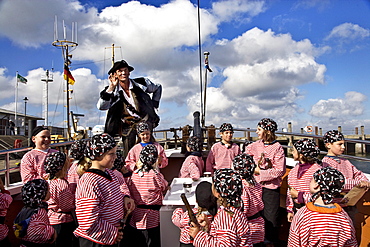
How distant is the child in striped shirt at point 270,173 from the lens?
3531 mm

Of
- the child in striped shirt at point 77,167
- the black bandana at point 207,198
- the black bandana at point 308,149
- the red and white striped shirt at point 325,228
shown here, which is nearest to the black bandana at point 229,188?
the black bandana at point 207,198

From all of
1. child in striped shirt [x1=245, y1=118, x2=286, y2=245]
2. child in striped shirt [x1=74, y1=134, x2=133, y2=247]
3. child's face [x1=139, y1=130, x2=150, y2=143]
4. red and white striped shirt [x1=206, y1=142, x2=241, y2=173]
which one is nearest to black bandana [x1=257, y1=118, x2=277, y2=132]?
child in striped shirt [x1=245, y1=118, x2=286, y2=245]

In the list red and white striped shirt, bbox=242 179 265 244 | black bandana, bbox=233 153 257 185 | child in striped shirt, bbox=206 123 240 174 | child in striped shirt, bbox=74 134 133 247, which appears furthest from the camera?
child in striped shirt, bbox=206 123 240 174

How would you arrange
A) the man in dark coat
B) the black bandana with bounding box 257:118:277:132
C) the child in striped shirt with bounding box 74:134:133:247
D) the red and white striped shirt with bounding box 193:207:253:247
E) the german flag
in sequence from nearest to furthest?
the red and white striped shirt with bounding box 193:207:253:247
the child in striped shirt with bounding box 74:134:133:247
the black bandana with bounding box 257:118:277:132
the man in dark coat
the german flag

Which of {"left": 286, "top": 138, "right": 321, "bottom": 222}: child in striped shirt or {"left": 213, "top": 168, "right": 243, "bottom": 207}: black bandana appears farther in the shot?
{"left": 286, "top": 138, "right": 321, "bottom": 222}: child in striped shirt

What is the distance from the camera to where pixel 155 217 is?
10.8 feet

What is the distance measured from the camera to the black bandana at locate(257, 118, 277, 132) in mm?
3717

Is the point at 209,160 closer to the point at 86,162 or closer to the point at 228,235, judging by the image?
the point at 86,162

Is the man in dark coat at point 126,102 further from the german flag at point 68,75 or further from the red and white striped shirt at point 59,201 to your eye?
the german flag at point 68,75

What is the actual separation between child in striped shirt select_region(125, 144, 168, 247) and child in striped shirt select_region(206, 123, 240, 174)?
1.56m

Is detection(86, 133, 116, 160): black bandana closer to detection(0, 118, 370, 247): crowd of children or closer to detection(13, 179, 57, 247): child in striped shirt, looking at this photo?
detection(0, 118, 370, 247): crowd of children

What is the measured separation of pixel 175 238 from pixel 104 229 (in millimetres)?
1078

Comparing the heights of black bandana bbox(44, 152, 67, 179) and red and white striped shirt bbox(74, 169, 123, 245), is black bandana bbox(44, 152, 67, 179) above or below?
above

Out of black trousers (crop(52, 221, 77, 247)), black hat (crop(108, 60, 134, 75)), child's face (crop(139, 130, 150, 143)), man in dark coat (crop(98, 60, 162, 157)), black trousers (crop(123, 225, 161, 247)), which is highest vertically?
black hat (crop(108, 60, 134, 75))
